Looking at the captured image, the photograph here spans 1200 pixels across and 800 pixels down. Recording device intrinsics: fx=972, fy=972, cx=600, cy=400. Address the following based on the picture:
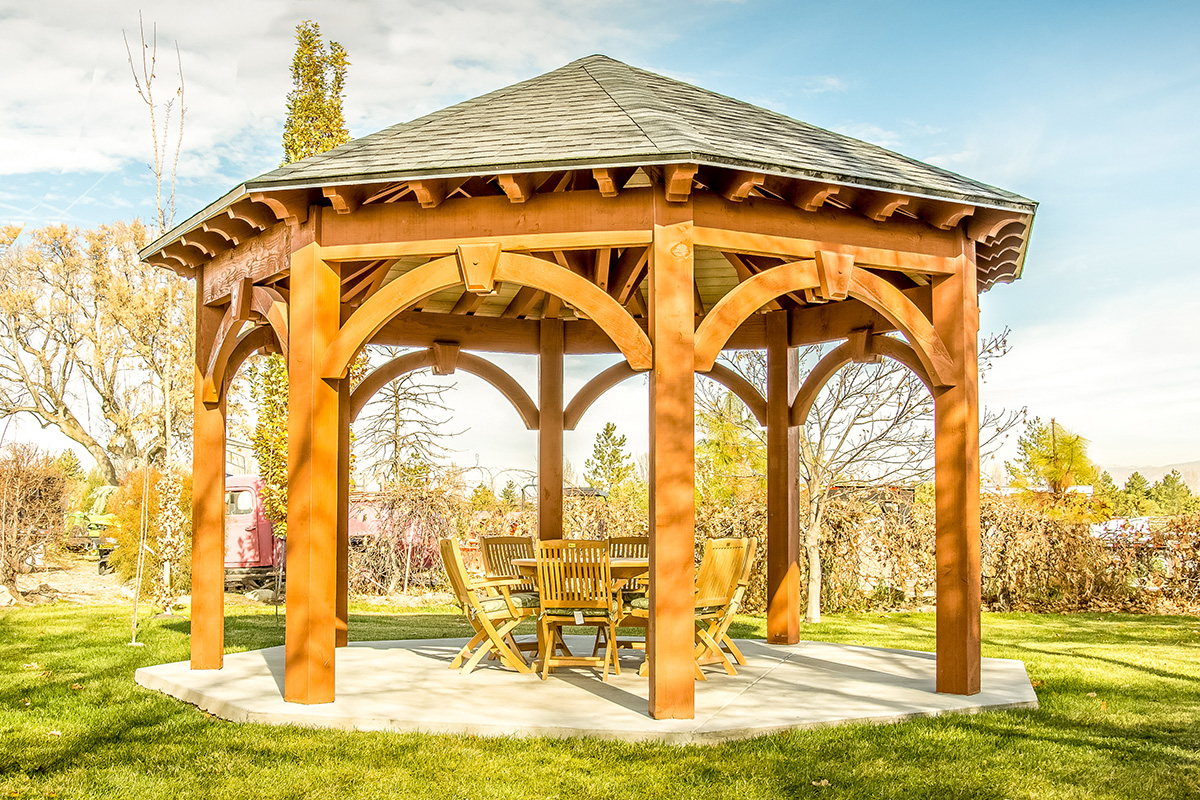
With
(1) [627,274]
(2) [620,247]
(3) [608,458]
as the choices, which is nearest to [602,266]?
(1) [627,274]

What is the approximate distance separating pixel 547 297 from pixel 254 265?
11.0 feet

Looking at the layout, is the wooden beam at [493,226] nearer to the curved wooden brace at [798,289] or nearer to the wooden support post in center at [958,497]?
the curved wooden brace at [798,289]

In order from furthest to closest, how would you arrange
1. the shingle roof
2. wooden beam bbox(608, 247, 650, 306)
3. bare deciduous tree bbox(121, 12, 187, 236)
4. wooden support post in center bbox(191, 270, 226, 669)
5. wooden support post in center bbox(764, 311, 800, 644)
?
1. bare deciduous tree bbox(121, 12, 187, 236)
2. wooden support post in center bbox(764, 311, 800, 644)
3. wooden beam bbox(608, 247, 650, 306)
4. wooden support post in center bbox(191, 270, 226, 669)
5. the shingle roof

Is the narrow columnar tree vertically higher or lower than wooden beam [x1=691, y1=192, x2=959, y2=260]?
higher

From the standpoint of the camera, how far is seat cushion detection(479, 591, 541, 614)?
7.97 meters

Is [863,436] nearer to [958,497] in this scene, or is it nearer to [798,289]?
[958,497]

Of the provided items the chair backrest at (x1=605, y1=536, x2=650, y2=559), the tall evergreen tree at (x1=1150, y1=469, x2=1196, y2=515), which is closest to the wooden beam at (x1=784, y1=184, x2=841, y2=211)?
the chair backrest at (x1=605, y1=536, x2=650, y2=559)

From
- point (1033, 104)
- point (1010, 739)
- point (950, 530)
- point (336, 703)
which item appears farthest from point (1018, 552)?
point (1033, 104)

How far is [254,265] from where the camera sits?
24.6 feet

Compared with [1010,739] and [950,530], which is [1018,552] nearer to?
[950,530]

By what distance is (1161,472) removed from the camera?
429ft

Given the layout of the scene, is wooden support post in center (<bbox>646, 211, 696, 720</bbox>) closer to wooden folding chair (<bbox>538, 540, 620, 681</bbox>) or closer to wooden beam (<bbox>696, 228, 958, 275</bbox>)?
wooden beam (<bbox>696, 228, 958, 275</bbox>)

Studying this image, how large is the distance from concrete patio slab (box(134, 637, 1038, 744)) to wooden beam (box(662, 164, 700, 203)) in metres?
3.19

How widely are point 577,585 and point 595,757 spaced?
2298 mm
